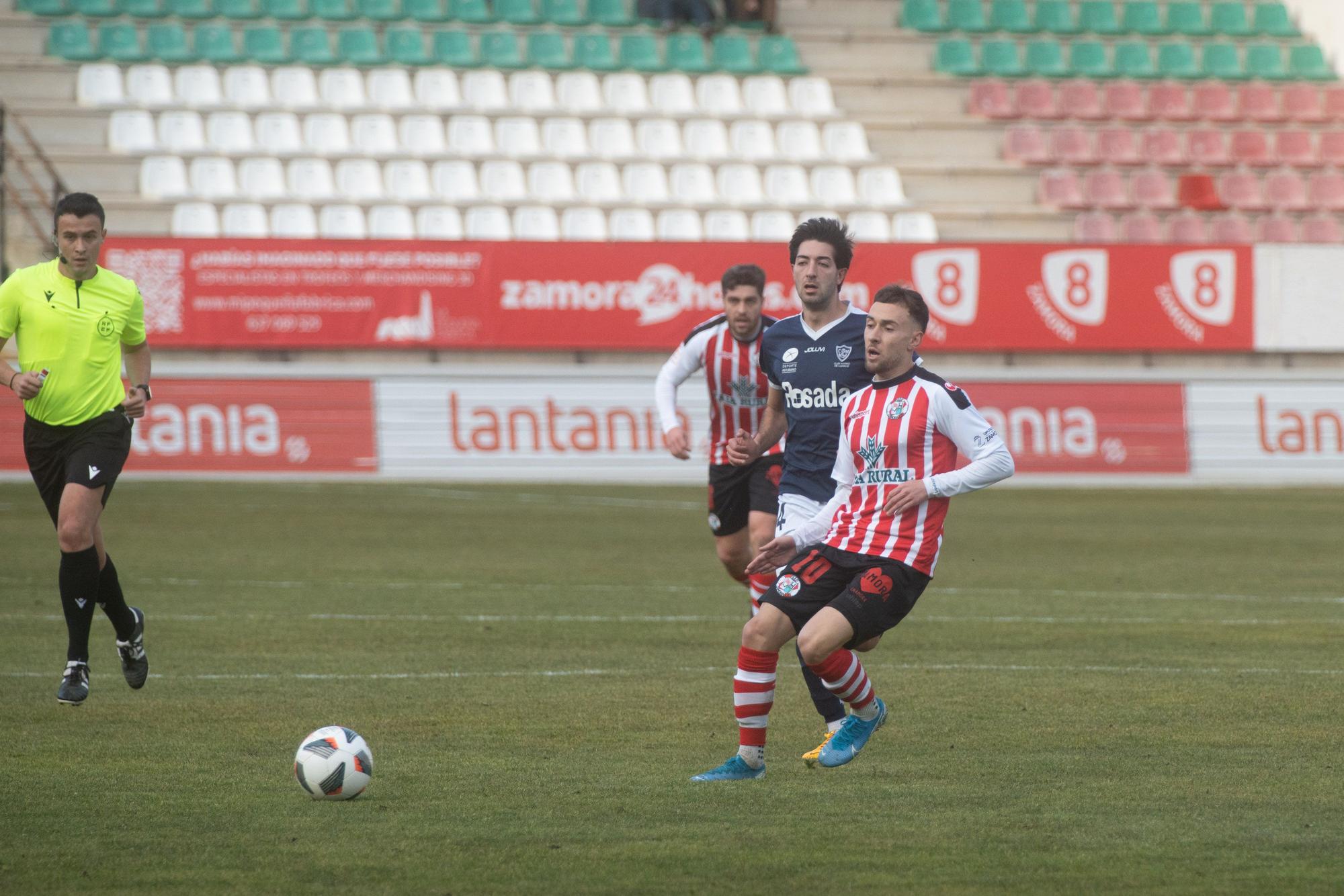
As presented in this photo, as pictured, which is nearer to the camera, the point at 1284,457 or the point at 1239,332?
the point at 1284,457

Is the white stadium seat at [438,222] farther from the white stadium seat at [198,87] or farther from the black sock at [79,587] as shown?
the black sock at [79,587]

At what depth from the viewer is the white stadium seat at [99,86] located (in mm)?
26469

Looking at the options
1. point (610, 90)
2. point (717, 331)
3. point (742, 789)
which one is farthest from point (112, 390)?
point (610, 90)

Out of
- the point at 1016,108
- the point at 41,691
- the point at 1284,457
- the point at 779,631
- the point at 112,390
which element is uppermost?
the point at 1016,108

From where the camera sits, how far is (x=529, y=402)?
22.2 metres

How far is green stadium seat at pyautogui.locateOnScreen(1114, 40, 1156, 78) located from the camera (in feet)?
99.8

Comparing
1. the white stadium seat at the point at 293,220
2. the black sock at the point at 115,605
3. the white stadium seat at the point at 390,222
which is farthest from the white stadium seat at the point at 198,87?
the black sock at the point at 115,605

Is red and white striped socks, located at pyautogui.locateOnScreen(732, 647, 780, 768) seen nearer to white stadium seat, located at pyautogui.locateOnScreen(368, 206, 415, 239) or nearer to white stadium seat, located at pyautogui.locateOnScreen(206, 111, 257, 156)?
white stadium seat, located at pyautogui.locateOnScreen(368, 206, 415, 239)

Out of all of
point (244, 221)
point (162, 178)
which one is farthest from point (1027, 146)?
point (162, 178)

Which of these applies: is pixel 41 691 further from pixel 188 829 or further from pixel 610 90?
pixel 610 90

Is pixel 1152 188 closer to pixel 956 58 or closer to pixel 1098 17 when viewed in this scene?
pixel 956 58

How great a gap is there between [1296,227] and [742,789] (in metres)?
24.3

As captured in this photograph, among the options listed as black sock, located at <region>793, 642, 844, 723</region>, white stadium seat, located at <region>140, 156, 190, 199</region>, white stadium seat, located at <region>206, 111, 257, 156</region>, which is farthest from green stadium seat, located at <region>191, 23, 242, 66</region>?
black sock, located at <region>793, 642, 844, 723</region>

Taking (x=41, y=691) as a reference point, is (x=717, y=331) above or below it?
above
